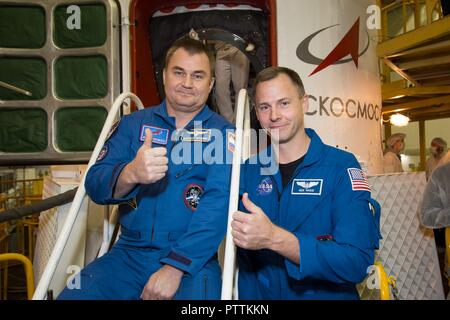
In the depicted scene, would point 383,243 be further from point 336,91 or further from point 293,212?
point 293,212

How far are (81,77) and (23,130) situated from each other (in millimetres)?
678

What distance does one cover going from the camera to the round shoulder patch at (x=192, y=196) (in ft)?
6.81

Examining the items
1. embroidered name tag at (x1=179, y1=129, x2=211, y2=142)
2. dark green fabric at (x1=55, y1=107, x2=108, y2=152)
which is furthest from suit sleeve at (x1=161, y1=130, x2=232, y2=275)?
dark green fabric at (x1=55, y1=107, x2=108, y2=152)

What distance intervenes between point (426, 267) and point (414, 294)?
305 millimetres

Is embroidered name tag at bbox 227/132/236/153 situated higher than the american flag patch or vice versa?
embroidered name tag at bbox 227/132/236/153

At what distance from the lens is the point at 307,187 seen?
197 cm

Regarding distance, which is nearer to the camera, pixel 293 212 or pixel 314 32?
pixel 293 212

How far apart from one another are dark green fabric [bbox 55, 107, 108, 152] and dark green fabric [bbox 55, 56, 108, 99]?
0.13 m

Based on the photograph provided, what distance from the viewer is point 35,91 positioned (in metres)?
3.60

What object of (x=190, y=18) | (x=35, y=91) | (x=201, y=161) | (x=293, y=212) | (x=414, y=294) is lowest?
(x=414, y=294)

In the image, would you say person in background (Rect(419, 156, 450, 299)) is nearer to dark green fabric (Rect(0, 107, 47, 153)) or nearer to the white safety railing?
the white safety railing

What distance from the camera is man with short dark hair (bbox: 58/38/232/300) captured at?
6.13 feet
